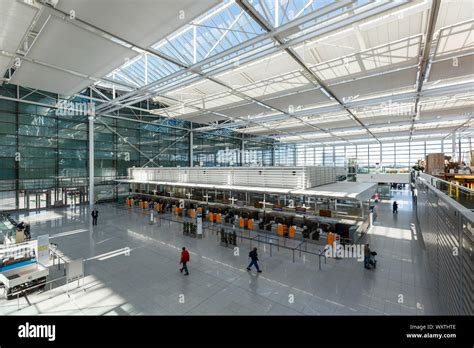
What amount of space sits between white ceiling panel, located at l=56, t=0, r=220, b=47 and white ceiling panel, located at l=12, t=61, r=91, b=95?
694 centimetres

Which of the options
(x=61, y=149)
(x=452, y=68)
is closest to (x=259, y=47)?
(x=452, y=68)

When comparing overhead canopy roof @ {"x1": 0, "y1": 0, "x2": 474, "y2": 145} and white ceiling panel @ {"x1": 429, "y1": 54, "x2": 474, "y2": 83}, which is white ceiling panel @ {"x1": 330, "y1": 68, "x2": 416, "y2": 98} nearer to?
overhead canopy roof @ {"x1": 0, "y1": 0, "x2": 474, "y2": 145}

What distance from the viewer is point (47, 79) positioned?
14086 millimetres

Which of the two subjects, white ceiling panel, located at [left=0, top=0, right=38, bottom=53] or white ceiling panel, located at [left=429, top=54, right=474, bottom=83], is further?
white ceiling panel, located at [left=429, top=54, right=474, bottom=83]

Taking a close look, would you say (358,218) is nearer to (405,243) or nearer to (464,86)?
(405,243)

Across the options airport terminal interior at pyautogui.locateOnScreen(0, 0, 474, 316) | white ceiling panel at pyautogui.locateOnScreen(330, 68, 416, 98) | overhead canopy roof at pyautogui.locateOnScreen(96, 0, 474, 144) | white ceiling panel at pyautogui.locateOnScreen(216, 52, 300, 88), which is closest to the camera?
airport terminal interior at pyautogui.locateOnScreen(0, 0, 474, 316)

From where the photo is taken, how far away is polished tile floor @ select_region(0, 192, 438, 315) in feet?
20.5

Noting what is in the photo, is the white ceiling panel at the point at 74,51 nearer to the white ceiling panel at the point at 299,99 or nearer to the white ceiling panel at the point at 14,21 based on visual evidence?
the white ceiling panel at the point at 14,21

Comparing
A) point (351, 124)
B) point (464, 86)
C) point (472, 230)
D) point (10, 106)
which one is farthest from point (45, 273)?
point (351, 124)

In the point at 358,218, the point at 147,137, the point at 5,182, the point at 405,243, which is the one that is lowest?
the point at 405,243

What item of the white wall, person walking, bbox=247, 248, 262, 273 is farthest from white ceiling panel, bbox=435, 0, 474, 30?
the white wall
